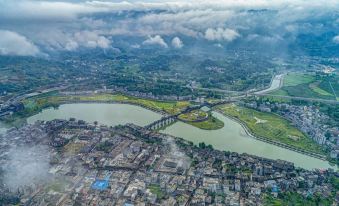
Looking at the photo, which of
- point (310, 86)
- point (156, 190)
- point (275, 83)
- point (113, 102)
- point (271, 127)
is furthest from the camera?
point (275, 83)

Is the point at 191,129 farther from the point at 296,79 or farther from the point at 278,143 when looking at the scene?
the point at 296,79

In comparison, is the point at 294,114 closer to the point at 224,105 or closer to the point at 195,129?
the point at 224,105

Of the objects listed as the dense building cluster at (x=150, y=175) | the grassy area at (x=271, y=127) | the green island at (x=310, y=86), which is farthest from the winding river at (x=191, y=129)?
the green island at (x=310, y=86)

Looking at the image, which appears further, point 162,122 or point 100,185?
point 162,122

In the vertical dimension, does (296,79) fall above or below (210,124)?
below

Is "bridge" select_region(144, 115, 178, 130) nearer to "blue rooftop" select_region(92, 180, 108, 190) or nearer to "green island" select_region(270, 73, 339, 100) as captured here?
"blue rooftop" select_region(92, 180, 108, 190)

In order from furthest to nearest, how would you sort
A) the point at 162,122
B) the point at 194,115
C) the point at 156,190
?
the point at 194,115, the point at 162,122, the point at 156,190

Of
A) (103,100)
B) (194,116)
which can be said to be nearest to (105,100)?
(103,100)
